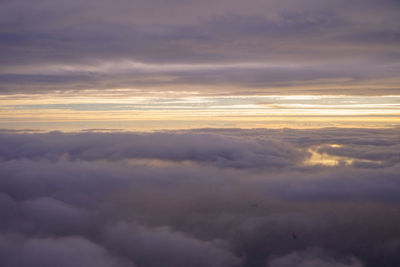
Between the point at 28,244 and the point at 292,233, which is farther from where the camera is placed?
the point at 292,233

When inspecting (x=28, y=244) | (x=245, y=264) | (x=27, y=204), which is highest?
(x=27, y=204)

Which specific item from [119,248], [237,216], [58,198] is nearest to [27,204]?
[58,198]

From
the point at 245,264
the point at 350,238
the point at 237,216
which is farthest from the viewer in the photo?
the point at 237,216

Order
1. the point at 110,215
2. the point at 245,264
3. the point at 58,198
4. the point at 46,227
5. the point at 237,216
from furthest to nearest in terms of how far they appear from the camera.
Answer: the point at 58,198, the point at 110,215, the point at 237,216, the point at 46,227, the point at 245,264

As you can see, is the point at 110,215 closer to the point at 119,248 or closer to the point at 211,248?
the point at 119,248

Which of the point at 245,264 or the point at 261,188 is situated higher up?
the point at 261,188

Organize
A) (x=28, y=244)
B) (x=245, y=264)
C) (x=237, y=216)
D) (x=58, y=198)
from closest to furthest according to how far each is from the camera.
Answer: (x=245, y=264)
(x=28, y=244)
(x=237, y=216)
(x=58, y=198)

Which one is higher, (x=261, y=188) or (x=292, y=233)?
(x=261, y=188)

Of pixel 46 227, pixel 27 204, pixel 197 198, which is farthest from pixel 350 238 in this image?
pixel 27 204

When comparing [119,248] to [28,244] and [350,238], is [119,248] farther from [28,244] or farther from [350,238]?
[350,238]
